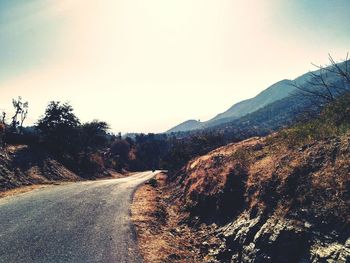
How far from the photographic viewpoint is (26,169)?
2919cm

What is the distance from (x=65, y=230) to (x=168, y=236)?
4498mm

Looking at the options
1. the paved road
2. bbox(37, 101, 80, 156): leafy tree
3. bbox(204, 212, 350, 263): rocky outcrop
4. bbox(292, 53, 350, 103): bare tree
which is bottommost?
bbox(204, 212, 350, 263): rocky outcrop

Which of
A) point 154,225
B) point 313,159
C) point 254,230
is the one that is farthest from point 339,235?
point 154,225

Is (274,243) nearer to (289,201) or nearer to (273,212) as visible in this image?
(273,212)

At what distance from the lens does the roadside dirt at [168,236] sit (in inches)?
462

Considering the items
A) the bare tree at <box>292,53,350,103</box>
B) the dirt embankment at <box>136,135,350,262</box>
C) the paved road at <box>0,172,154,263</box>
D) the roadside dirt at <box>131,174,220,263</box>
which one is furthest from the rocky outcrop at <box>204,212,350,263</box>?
the bare tree at <box>292,53,350,103</box>

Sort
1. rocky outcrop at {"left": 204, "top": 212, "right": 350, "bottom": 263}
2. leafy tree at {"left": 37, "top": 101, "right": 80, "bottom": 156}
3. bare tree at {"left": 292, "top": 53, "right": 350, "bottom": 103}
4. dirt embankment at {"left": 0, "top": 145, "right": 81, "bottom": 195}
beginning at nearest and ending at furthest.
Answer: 1. rocky outcrop at {"left": 204, "top": 212, "right": 350, "bottom": 263}
2. bare tree at {"left": 292, "top": 53, "right": 350, "bottom": 103}
3. dirt embankment at {"left": 0, "top": 145, "right": 81, "bottom": 195}
4. leafy tree at {"left": 37, "top": 101, "right": 80, "bottom": 156}

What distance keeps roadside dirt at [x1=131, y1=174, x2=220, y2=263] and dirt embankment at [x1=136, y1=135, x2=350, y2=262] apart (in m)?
0.05

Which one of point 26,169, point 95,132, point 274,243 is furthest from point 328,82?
point 95,132

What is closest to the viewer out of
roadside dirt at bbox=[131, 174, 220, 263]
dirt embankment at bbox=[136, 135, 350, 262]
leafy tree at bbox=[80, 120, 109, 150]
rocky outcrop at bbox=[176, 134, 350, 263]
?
rocky outcrop at bbox=[176, 134, 350, 263]

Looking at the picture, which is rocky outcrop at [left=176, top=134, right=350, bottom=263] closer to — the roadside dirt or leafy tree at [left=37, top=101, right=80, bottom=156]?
the roadside dirt

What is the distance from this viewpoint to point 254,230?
10891 mm

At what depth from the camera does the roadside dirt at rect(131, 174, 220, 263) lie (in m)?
11.7

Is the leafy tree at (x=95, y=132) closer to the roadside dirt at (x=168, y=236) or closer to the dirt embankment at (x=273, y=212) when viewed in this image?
the roadside dirt at (x=168, y=236)
